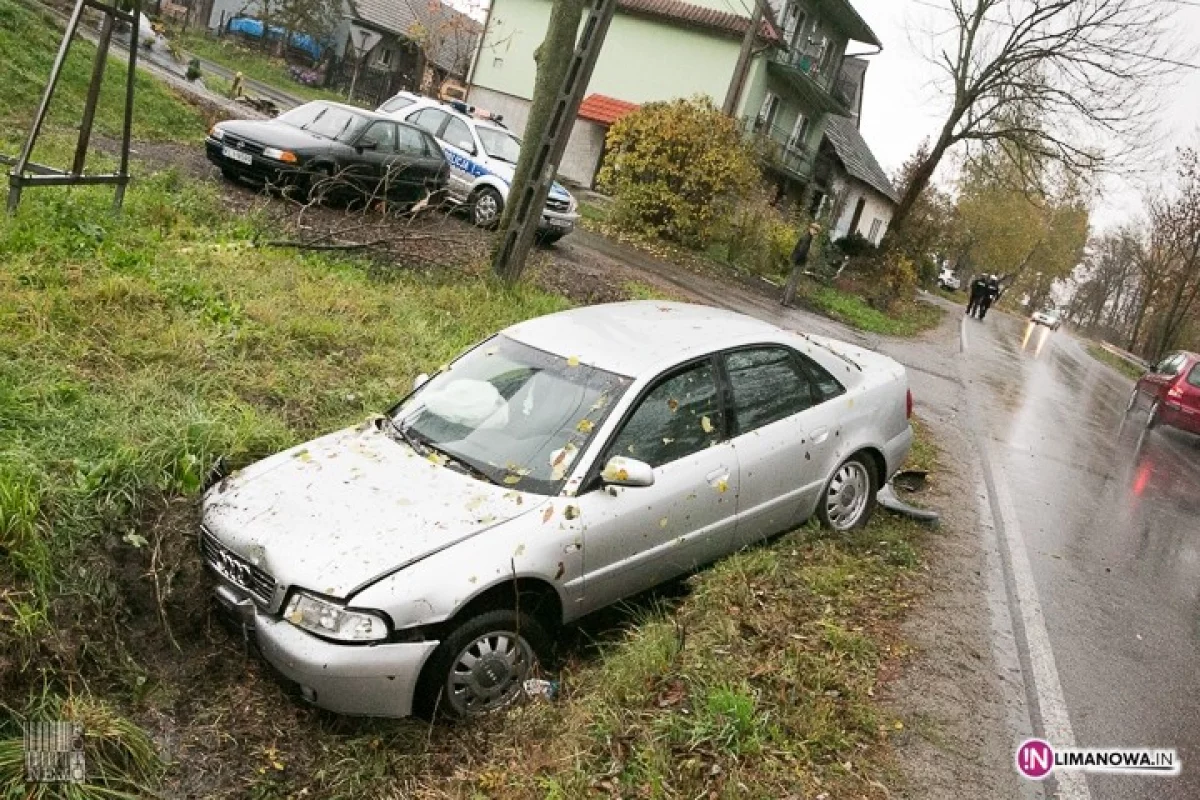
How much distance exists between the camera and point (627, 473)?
176 inches

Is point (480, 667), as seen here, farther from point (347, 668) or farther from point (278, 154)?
point (278, 154)

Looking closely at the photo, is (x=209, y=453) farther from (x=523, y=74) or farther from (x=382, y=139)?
(x=523, y=74)

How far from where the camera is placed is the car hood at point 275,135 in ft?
40.9

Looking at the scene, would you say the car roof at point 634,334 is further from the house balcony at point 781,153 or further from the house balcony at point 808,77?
the house balcony at point 808,77

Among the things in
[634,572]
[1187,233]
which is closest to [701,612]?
[634,572]

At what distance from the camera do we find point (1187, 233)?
37.5 metres

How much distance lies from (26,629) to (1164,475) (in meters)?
12.4

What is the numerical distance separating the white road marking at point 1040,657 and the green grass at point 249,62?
3108 centimetres

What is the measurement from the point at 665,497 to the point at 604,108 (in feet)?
91.3

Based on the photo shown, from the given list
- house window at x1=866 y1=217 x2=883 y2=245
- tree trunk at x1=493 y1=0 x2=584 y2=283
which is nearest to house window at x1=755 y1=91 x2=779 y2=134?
house window at x1=866 y1=217 x2=883 y2=245

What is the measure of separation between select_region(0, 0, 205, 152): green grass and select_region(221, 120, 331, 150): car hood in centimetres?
267

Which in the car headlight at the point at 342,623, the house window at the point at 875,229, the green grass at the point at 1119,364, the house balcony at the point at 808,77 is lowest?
the car headlight at the point at 342,623

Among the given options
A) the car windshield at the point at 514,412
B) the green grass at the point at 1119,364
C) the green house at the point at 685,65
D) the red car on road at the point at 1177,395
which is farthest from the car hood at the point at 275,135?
the green grass at the point at 1119,364

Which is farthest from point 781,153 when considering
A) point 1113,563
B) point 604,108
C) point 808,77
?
point 1113,563
